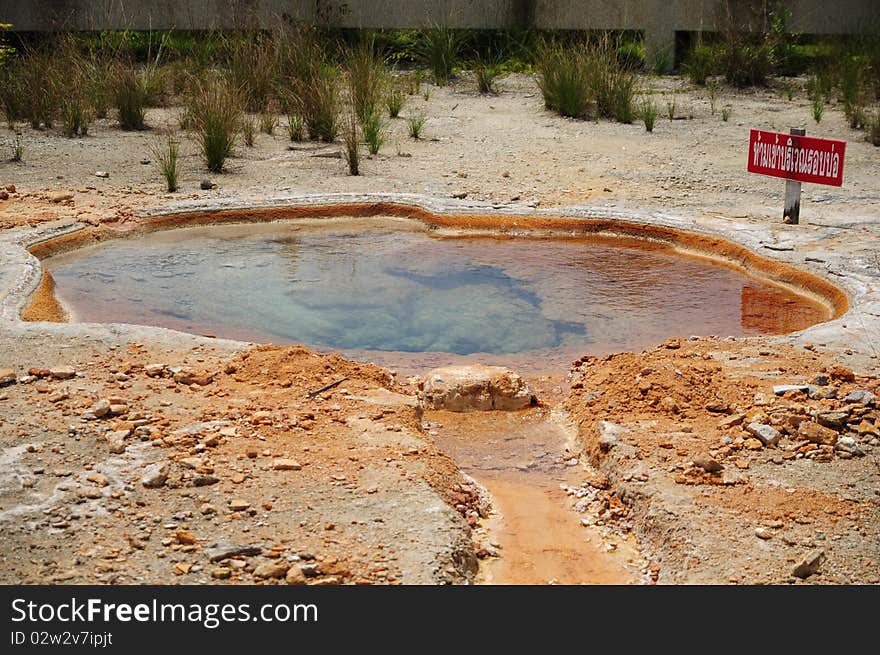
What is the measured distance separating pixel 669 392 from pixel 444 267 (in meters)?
2.57

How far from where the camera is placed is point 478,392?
15.8 feet

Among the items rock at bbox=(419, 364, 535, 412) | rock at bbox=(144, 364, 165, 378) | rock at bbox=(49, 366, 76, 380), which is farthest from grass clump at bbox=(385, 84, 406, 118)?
rock at bbox=(49, 366, 76, 380)

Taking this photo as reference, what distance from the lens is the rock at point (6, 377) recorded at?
14.8ft

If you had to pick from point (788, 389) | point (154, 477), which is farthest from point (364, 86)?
point (154, 477)

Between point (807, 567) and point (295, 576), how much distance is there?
1.41 metres

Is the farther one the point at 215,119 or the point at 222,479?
the point at 215,119

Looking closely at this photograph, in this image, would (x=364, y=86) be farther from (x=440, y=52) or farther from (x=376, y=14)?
(x=376, y=14)

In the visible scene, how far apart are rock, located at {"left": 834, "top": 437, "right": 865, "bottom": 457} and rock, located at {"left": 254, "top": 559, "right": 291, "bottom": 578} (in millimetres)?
1993

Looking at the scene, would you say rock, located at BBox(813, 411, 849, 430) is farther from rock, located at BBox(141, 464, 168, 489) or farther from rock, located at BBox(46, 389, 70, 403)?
rock, located at BBox(46, 389, 70, 403)

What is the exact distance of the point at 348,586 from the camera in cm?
296

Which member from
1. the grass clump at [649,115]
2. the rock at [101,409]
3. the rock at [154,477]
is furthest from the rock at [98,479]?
the grass clump at [649,115]

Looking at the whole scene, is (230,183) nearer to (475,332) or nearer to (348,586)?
(475,332)

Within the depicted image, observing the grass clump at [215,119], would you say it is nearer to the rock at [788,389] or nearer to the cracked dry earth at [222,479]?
the cracked dry earth at [222,479]

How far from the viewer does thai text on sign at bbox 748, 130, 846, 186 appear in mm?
6941
